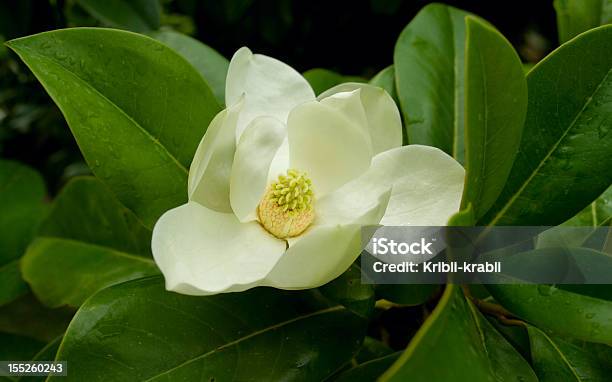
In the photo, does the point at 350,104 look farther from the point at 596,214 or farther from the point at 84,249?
the point at 84,249

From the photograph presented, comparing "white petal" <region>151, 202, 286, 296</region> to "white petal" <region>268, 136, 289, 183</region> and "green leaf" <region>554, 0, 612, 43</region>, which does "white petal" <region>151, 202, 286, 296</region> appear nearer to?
"white petal" <region>268, 136, 289, 183</region>

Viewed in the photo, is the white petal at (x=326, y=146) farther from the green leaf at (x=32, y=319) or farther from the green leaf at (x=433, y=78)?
the green leaf at (x=32, y=319)

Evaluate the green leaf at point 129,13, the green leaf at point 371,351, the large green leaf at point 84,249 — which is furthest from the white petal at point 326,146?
the green leaf at point 129,13

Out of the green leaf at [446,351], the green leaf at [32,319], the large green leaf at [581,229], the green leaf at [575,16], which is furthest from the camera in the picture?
the green leaf at [32,319]

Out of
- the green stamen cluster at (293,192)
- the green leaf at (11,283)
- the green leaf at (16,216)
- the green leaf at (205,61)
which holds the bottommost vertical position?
the green leaf at (11,283)

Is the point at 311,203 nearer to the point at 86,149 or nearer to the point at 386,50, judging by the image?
the point at 86,149

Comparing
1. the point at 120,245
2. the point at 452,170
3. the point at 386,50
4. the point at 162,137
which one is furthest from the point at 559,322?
the point at 386,50
